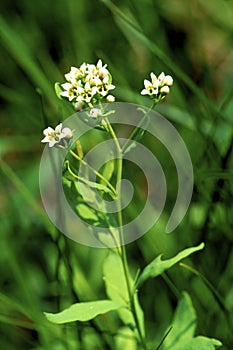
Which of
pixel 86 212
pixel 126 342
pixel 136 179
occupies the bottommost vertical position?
pixel 126 342

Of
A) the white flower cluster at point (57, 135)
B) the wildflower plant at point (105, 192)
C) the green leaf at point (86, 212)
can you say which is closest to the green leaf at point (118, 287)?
the wildflower plant at point (105, 192)

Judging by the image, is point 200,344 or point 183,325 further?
point 183,325

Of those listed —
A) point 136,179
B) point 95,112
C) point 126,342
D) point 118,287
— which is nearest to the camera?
point 95,112

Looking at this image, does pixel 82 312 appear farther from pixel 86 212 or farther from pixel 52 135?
pixel 52 135

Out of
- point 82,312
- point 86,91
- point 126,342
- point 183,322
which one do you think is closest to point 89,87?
point 86,91

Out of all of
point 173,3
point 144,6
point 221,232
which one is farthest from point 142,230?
point 173,3

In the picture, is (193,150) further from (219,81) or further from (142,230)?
(219,81)
